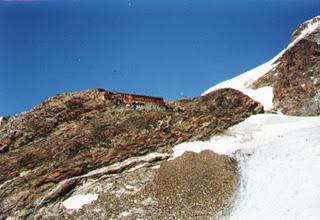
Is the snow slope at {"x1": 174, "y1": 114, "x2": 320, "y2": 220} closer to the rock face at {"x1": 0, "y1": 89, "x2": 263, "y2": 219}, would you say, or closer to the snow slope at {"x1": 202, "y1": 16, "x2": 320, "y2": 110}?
the rock face at {"x1": 0, "y1": 89, "x2": 263, "y2": 219}

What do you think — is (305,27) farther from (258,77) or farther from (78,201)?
(78,201)

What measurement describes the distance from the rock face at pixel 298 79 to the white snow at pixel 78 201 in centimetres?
3754

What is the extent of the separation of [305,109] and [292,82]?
1146 centimetres

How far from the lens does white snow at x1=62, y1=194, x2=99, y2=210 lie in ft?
90.2

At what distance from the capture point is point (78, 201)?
27938mm

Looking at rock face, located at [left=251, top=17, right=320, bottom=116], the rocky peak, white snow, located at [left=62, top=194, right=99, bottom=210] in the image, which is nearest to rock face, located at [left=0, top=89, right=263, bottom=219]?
white snow, located at [left=62, top=194, right=99, bottom=210]

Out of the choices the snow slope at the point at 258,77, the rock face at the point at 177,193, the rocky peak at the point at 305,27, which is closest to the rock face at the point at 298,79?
the snow slope at the point at 258,77

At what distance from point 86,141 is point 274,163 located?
13.8m

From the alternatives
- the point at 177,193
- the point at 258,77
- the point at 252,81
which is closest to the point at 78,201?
the point at 177,193

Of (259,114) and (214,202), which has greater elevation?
(259,114)

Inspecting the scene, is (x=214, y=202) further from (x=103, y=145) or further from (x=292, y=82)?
(x=292, y=82)

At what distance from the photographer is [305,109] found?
5950 centimetres

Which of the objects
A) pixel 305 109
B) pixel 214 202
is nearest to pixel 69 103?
pixel 214 202

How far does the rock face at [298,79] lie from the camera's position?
201 feet
